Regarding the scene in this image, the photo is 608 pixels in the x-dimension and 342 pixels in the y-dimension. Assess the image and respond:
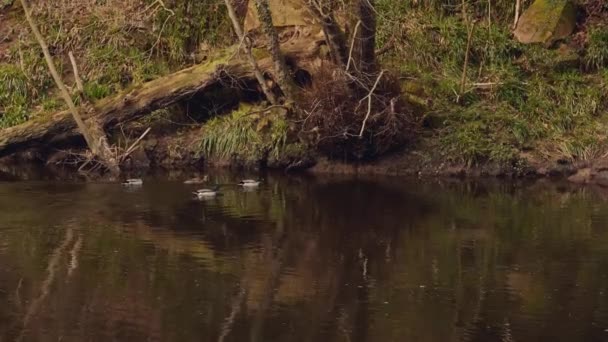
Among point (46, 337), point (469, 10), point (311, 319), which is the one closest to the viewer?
point (46, 337)

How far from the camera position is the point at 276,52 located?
16.5m

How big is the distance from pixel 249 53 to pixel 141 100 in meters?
2.14

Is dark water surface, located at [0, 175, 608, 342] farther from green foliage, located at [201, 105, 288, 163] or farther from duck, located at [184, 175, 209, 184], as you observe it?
green foliage, located at [201, 105, 288, 163]

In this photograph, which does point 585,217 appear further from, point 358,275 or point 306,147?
point 306,147

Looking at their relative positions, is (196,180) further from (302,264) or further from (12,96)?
(302,264)

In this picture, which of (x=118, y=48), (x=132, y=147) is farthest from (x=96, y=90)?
(x=132, y=147)

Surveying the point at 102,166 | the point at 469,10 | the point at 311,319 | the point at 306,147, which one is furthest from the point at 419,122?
the point at 311,319

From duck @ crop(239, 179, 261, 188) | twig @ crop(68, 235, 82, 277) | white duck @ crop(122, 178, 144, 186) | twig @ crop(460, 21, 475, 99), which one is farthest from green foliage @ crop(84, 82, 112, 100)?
twig @ crop(68, 235, 82, 277)

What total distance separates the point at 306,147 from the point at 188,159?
2.21 meters

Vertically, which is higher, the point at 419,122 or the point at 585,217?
the point at 419,122

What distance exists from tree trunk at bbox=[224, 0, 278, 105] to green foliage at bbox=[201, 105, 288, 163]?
0.31m

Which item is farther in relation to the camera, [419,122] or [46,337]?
[419,122]

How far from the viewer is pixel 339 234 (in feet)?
39.4

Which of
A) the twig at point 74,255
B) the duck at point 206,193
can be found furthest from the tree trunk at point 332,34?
the twig at point 74,255
